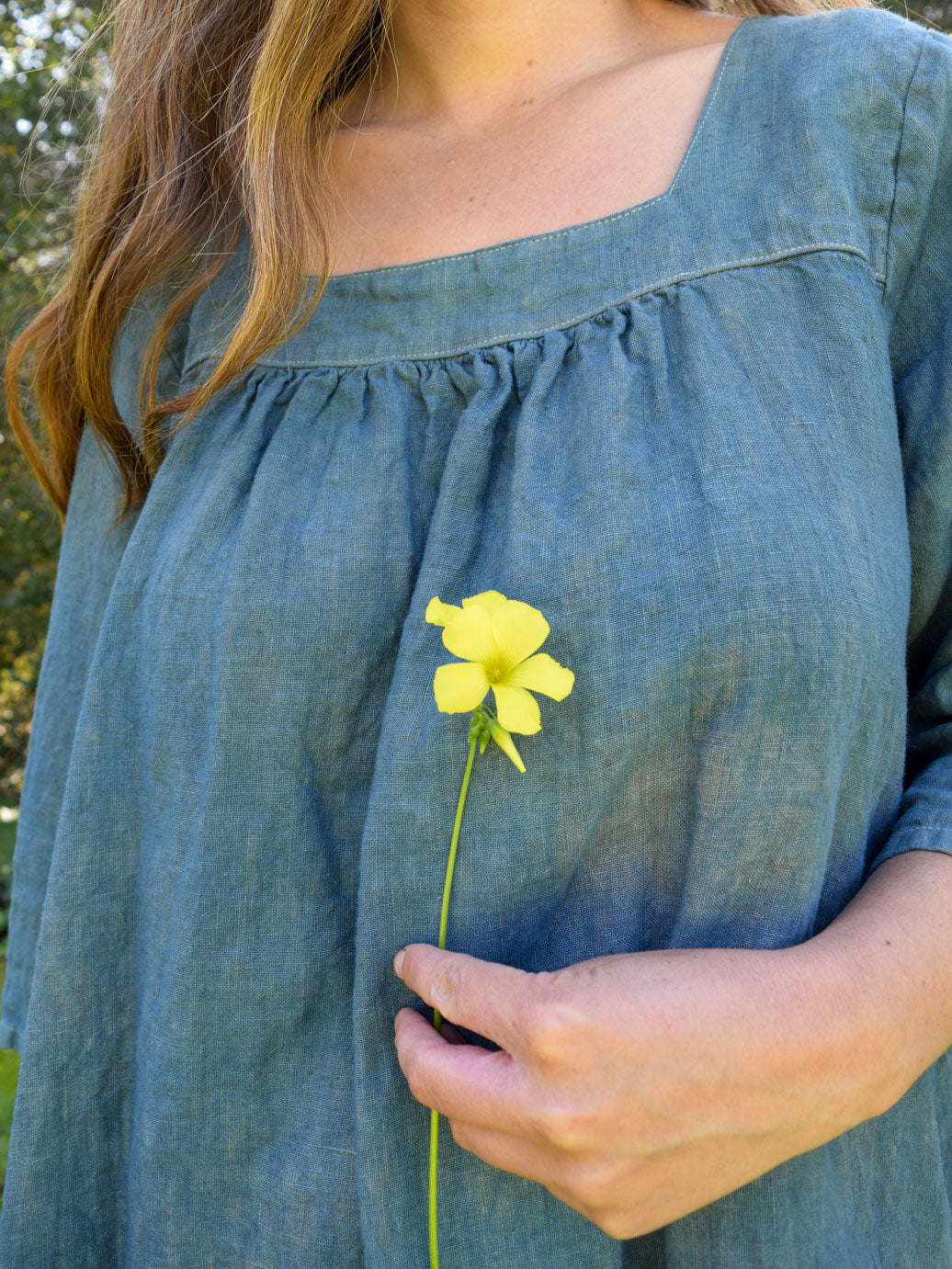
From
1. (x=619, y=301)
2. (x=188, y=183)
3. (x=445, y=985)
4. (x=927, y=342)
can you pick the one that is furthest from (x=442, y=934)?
(x=188, y=183)

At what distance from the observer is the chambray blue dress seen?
2.75ft

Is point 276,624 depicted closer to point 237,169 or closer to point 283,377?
point 283,377

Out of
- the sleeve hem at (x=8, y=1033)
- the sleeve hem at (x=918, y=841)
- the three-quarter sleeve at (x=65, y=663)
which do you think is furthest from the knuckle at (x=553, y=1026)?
the sleeve hem at (x=8, y=1033)

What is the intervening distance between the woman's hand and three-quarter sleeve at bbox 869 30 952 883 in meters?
0.23

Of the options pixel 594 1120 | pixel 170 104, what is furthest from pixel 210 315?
pixel 594 1120

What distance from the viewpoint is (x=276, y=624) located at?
99 cm

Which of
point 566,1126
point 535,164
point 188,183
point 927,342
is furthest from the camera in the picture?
point 188,183

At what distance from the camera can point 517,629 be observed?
0.75 meters

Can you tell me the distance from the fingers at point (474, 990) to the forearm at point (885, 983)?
0.73 feet

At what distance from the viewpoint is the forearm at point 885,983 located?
0.74 meters

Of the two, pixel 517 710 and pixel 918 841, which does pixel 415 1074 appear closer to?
pixel 517 710

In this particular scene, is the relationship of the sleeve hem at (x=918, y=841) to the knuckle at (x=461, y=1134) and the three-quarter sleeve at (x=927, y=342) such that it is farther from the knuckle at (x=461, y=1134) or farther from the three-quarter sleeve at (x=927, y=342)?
the knuckle at (x=461, y=1134)

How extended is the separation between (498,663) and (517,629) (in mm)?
33

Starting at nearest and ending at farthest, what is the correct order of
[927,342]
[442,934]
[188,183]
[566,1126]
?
1. [566,1126]
2. [442,934]
3. [927,342]
4. [188,183]
